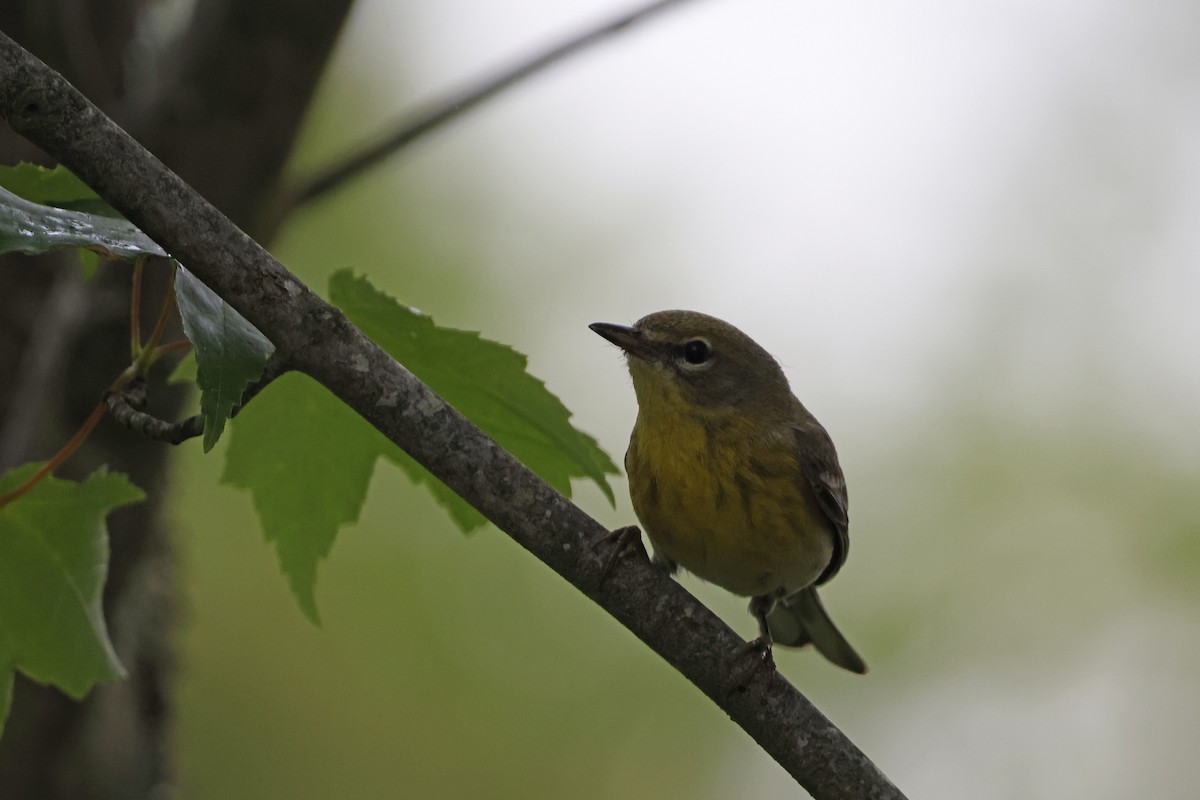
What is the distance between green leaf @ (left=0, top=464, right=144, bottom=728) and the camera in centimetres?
255

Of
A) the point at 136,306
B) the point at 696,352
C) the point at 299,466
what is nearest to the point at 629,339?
the point at 696,352

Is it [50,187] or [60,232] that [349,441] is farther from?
[60,232]

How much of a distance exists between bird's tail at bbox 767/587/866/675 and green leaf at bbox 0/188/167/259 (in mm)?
3545

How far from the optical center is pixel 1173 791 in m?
9.60

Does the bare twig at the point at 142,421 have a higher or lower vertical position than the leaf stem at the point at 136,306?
lower

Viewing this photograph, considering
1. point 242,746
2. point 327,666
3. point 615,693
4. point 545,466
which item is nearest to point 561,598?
point 615,693

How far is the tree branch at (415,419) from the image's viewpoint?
1.88 meters

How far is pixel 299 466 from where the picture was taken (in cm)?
290

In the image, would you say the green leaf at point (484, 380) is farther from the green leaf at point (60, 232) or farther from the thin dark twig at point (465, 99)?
the thin dark twig at point (465, 99)

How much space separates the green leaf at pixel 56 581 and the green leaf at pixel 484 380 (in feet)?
2.15

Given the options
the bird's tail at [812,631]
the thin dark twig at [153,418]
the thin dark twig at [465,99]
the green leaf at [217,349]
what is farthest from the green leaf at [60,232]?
the bird's tail at [812,631]

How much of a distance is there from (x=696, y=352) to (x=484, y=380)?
1.95 meters

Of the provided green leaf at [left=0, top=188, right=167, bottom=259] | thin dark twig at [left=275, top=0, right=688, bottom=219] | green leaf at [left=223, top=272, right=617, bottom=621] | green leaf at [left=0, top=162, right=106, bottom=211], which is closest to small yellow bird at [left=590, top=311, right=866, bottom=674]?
thin dark twig at [left=275, top=0, right=688, bottom=219]

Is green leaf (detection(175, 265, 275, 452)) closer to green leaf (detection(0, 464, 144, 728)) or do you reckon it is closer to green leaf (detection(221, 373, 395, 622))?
green leaf (detection(0, 464, 144, 728))
